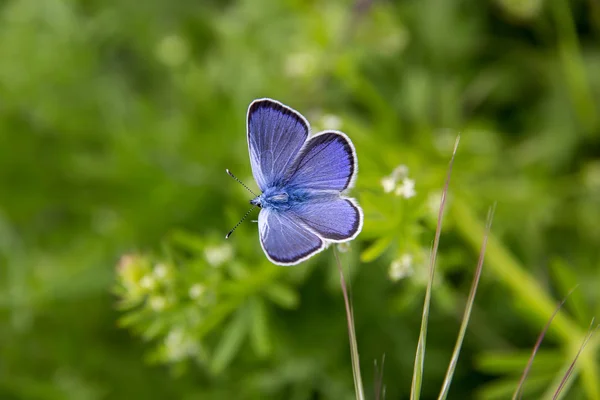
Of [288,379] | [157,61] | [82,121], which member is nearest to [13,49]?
[82,121]

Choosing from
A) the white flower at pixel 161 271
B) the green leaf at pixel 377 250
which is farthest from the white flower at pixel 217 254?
the green leaf at pixel 377 250

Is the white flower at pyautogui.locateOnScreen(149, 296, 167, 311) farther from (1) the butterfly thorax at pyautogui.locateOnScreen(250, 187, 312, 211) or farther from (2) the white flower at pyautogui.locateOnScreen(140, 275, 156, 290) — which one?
(1) the butterfly thorax at pyautogui.locateOnScreen(250, 187, 312, 211)

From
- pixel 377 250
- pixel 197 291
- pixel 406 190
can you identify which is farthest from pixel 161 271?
pixel 406 190

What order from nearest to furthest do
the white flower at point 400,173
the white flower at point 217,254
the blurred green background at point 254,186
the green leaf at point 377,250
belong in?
the green leaf at point 377,250, the white flower at point 400,173, the white flower at point 217,254, the blurred green background at point 254,186

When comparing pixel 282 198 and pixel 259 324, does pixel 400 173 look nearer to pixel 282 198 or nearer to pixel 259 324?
pixel 282 198

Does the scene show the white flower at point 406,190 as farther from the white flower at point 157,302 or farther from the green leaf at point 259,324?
the white flower at point 157,302
